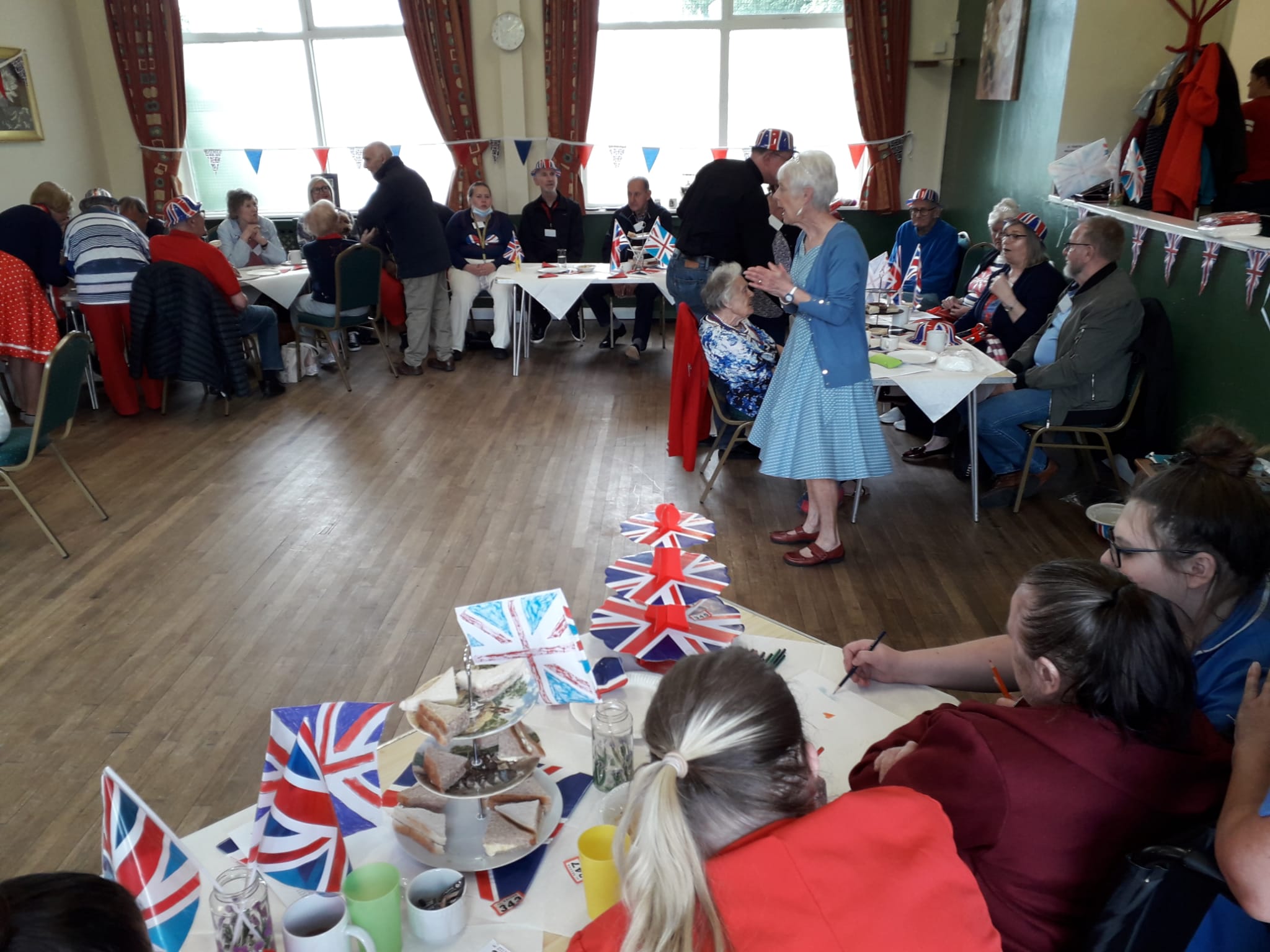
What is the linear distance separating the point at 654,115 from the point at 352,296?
3.23 meters

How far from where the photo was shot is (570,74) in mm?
7059

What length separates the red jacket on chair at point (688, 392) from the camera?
3703mm

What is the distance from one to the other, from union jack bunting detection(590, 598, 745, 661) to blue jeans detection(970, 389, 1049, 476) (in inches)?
104

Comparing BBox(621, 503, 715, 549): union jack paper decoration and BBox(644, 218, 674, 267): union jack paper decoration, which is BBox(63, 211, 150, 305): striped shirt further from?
BBox(621, 503, 715, 549): union jack paper decoration

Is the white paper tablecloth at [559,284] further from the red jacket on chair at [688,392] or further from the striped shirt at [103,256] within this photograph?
the striped shirt at [103,256]

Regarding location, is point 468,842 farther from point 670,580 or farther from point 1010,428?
point 1010,428

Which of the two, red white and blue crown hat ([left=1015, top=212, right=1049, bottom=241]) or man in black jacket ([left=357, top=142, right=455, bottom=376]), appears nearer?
red white and blue crown hat ([left=1015, top=212, right=1049, bottom=241])

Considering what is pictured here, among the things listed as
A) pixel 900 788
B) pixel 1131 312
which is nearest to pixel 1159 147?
pixel 1131 312

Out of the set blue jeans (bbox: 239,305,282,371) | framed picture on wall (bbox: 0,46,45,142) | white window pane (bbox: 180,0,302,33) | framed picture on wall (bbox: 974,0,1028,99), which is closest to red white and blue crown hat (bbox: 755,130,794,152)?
framed picture on wall (bbox: 974,0,1028,99)

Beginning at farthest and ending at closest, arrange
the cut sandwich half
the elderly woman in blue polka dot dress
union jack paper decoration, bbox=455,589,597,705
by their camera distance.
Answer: the elderly woman in blue polka dot dress → union jack paper decoration, bbox=455,589,597,705 → the cut sandwich half

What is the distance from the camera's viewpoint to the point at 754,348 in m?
3.71

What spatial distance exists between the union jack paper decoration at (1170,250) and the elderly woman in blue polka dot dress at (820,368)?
168 centimetres

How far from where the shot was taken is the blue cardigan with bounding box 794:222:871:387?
113 inches

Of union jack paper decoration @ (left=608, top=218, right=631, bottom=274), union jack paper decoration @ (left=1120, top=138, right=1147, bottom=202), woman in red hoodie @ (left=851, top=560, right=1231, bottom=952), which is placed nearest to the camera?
woman in red hoodie @ (left=851, top=560, right=1231, bottom=952)
